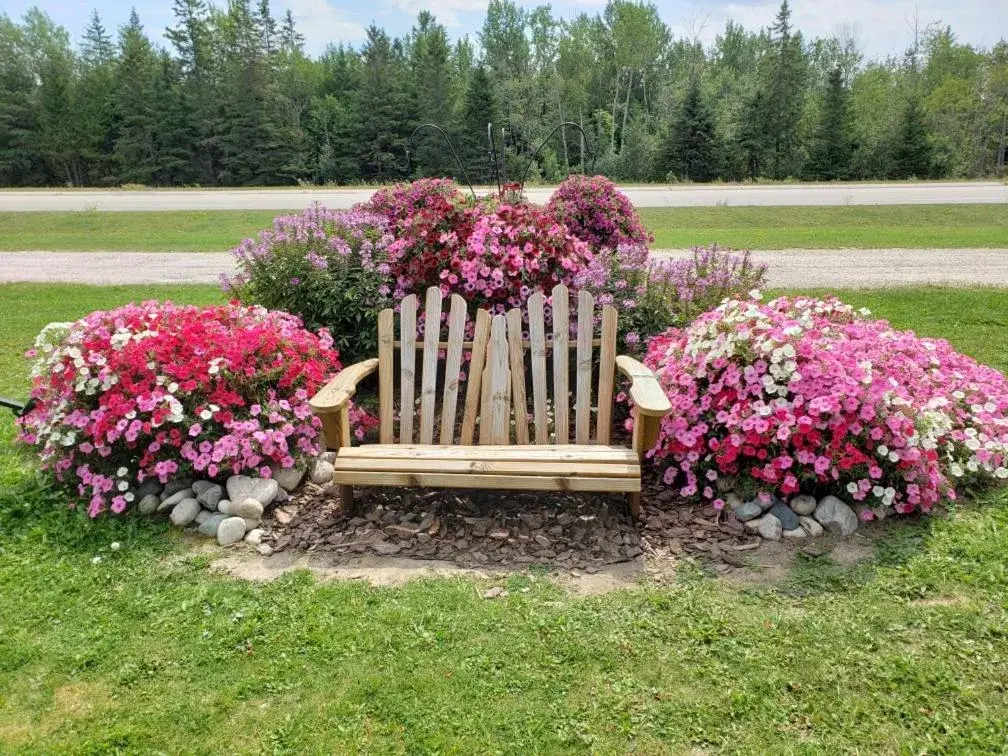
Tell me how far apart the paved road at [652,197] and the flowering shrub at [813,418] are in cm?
A: 1542

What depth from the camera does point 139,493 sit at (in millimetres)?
3293

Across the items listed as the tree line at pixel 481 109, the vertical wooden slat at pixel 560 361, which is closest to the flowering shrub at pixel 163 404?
the vertical wooden slat at pixel 560 361

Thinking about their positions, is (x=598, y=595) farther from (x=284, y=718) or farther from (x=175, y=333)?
(x=175, y=333)

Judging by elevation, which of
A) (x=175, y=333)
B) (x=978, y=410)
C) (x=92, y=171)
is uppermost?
(x=92, y=171)

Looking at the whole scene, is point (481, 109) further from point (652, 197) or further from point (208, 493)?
point (208, 493)

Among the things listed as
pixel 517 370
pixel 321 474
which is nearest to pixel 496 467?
pixel 517 370

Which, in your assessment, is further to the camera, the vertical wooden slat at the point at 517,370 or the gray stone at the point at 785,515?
the vertical wooden slat at the point at 517,370

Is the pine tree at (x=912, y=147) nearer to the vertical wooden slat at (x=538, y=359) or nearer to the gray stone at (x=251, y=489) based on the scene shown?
the vertical wooden slat at (x=538, y=359)

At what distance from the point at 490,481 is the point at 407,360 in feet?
3.08

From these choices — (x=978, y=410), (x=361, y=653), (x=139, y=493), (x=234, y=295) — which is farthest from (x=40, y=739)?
(x=978, y=410)

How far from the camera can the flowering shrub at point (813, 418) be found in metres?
3.08

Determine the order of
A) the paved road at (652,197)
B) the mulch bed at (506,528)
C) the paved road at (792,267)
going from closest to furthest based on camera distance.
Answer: the mulch bed at (506,528), the paved road at (792,267), the paved road at (652,197)

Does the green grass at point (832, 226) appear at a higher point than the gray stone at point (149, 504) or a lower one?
higher

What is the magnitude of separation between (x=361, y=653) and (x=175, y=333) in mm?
2023
